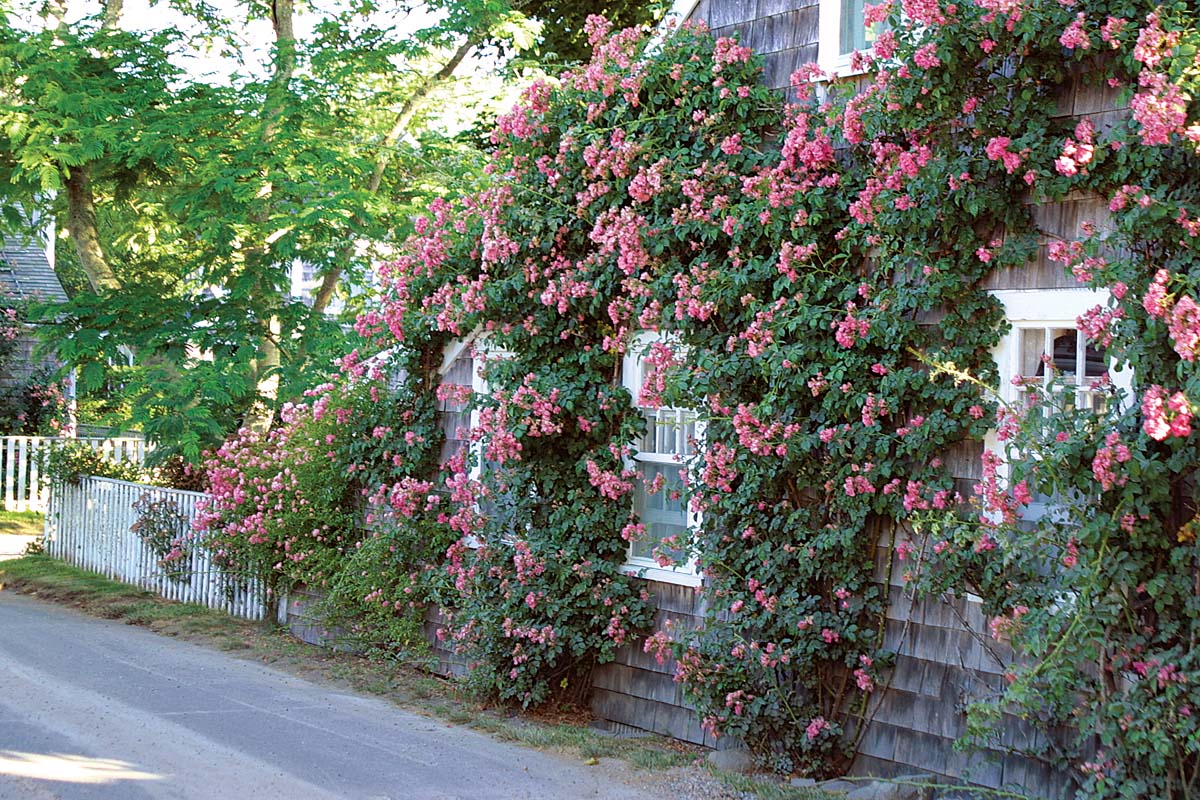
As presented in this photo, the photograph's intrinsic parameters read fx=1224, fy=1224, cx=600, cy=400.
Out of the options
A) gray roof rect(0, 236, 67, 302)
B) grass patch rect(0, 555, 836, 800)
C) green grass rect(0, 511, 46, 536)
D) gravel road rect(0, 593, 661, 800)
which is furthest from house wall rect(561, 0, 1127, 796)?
gray roof rect(0, 236, 67, 302)

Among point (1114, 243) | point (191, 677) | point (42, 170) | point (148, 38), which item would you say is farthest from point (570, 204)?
point (148, 38)

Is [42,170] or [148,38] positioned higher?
[148,38]

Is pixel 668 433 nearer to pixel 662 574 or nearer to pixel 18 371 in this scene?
pixel 662 574

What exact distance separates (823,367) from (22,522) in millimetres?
16756

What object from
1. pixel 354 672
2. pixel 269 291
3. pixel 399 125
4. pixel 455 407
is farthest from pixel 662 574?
pixel 399 125

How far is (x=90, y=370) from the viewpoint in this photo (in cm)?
1439

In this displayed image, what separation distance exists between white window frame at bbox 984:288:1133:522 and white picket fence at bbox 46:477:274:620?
849 centimetres

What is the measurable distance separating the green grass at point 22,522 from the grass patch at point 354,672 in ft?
10.0

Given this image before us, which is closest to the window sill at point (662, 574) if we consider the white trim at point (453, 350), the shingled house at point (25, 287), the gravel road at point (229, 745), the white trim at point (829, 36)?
the gravel road at point (229, 745)

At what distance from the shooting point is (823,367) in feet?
24.0

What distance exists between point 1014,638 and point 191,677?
6.69 metres

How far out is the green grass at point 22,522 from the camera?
19.2 m

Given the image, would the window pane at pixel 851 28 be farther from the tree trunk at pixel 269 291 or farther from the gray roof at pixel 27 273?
the gray roof at pixel 27 273

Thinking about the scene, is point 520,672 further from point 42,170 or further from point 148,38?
point 148,38
